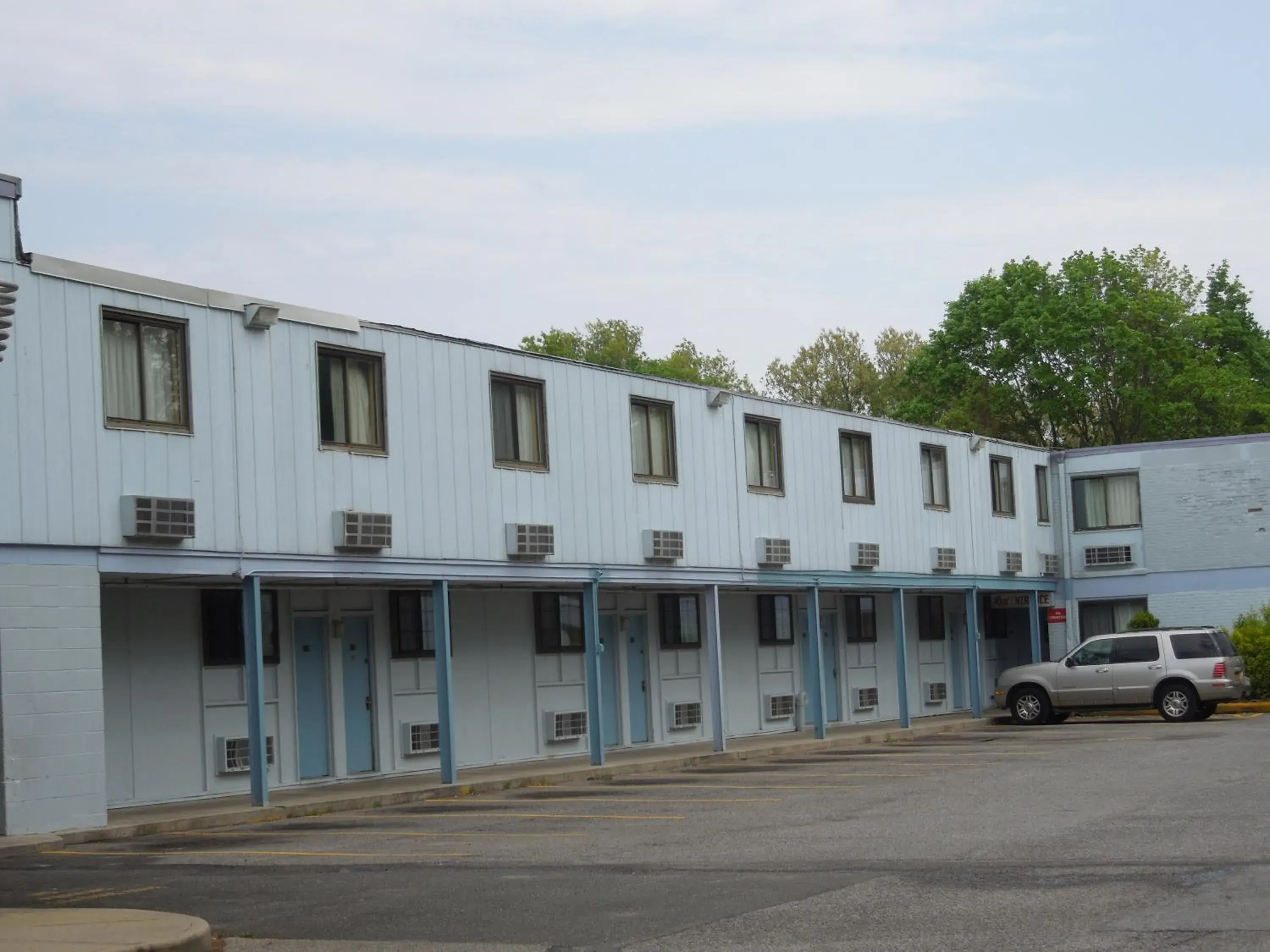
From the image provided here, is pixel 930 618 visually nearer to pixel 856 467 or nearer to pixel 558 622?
pixel 856 467

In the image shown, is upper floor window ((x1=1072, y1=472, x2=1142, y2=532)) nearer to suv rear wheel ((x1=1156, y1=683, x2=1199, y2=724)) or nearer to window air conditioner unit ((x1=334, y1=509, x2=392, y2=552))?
suv rear wheel ((x1=1156, y1=683, x2=1199, y2=724))

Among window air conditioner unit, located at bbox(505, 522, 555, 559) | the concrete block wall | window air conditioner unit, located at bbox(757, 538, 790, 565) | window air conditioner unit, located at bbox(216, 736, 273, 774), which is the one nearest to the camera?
the concrete block wall

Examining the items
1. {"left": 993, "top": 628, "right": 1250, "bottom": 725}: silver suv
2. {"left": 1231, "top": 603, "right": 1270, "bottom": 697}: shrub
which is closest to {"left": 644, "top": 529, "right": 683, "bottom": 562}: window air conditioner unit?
{"left": 993, "top": 628, "right": 1250, "bottom": 725}: silver suv

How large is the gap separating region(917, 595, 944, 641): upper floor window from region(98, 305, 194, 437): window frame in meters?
20.5

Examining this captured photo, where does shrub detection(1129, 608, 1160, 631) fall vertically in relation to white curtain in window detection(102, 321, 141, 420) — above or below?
below

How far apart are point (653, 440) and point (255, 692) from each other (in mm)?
9235

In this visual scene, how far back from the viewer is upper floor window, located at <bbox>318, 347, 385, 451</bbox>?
2098cm

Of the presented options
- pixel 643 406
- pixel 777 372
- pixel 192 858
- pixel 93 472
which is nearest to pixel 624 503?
pixel 643 406

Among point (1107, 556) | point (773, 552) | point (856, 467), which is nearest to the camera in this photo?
point (773, 552)

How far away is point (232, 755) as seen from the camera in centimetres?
2097

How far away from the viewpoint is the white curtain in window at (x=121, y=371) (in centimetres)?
1831

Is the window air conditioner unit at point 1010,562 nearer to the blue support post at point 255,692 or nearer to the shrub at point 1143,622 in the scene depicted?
the shrub at point 1143,622

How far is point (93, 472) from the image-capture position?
704 inches

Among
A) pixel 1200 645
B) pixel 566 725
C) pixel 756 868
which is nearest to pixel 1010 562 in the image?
pixel 1200 645
